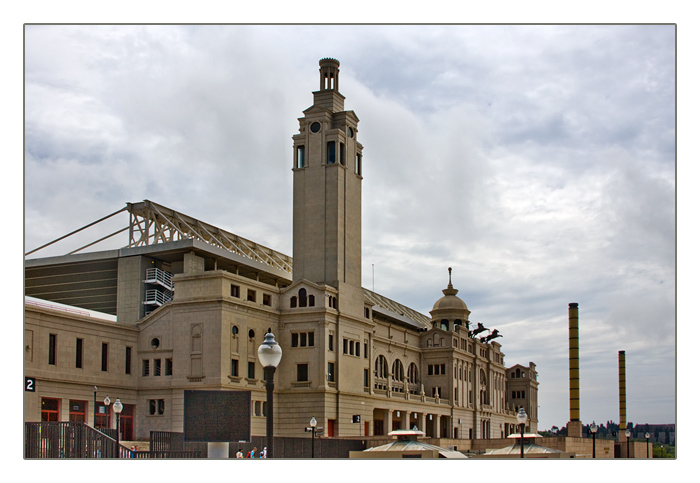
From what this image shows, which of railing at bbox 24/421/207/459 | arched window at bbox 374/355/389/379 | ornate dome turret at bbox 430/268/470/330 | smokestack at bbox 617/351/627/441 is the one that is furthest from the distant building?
smokestack at bbox 617/351/627/441

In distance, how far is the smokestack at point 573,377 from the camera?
11631cm

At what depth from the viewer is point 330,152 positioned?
3905 inches

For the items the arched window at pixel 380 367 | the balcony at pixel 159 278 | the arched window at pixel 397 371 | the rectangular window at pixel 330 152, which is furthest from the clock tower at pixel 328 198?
the arched window at pixel 397 371

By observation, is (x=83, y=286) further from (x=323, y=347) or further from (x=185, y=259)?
(x=323, y=347)

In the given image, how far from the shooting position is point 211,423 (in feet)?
119

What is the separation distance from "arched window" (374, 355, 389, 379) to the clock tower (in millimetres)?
19730

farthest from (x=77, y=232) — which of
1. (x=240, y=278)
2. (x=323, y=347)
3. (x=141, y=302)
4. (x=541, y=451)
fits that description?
(x=541, y=451)

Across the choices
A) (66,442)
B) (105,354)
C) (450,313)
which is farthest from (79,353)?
(450,313)

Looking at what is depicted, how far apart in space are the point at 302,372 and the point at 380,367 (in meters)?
27.7

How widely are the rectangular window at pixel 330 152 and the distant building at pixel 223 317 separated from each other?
203 millimetres

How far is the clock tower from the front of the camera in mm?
97188

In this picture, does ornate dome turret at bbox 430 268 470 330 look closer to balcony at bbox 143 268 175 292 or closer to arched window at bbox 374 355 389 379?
arched window at bbox 374 355 389 379

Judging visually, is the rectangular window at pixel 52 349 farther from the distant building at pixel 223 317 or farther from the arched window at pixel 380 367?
the arched window at pixel 380 367
